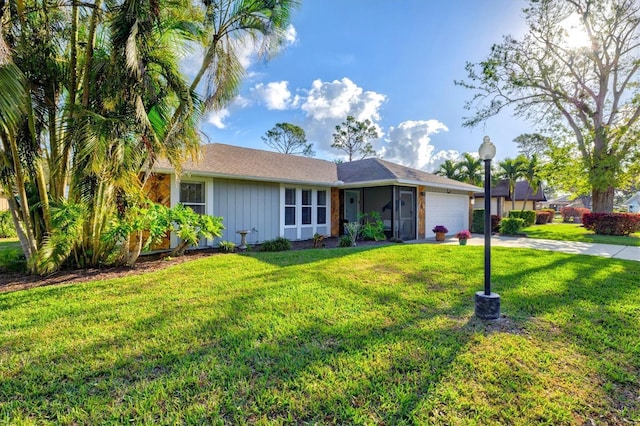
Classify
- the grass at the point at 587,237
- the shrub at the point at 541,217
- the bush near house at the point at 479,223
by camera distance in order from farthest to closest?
the shrub at the point at 541,217 → the bush near house at the point at 479,223 → the grass at the point at 587,237

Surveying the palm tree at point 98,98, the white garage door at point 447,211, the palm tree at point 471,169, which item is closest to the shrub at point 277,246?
the palm tree at point 98,98

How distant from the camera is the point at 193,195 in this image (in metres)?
9.62

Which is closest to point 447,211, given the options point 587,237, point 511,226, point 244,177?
point 511,226

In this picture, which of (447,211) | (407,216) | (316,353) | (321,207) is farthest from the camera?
(447,211)

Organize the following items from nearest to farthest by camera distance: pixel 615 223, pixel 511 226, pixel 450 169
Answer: pixel 615 223 → pixel 511 226 → pixel 450 169

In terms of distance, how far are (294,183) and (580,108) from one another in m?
18.5

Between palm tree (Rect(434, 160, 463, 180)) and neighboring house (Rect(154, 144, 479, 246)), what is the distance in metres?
13.2

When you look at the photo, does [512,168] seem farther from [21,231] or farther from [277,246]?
[21,231]

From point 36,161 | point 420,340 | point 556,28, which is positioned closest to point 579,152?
point 556,28

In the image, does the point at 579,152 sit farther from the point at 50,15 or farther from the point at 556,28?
the point at 50,15

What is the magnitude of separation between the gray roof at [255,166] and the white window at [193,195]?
757mm

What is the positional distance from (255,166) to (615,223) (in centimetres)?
1821

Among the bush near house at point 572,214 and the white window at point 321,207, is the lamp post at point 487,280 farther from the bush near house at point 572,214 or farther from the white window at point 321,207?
the bush near house at point 572,214

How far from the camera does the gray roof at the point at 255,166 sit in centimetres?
937
